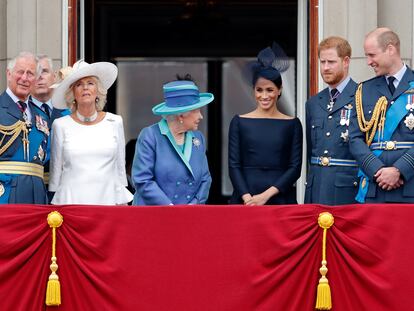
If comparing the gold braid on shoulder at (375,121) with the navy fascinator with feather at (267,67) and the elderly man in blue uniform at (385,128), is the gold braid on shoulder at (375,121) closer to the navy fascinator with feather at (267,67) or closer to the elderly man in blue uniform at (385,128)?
the elderly man in blue uniform at (385,128)

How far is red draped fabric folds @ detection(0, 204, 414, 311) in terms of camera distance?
8727mm

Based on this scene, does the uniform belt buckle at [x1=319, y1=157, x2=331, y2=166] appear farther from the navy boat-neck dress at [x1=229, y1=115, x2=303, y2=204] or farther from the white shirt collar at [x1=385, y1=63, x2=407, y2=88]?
the white shirt collar at [x1=385, y1=63, x2=407, y2=88]

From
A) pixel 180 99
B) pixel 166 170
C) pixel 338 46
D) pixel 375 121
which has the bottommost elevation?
pixel 166 170

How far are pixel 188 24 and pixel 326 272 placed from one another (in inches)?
334

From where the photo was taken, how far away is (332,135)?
9.95 meters

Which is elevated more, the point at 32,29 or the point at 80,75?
the point at 32,29

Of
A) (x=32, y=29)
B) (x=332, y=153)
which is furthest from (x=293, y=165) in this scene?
(x=32, y=29)

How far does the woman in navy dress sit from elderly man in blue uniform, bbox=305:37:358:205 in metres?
0.13

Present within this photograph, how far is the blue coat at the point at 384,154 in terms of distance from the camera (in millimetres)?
9273

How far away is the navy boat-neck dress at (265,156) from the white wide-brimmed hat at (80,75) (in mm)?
989

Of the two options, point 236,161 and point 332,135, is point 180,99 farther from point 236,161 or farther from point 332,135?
point 332,135

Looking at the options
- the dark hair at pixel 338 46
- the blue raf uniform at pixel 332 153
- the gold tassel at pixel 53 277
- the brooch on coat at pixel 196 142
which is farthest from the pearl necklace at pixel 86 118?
the dark hair at pixel 338 46

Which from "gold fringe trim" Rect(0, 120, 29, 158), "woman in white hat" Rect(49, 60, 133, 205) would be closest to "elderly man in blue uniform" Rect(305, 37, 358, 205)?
"woman in white hat" Rect(49, 60, 133, 205)

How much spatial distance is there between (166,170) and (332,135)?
4.04 feet
